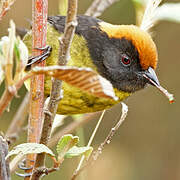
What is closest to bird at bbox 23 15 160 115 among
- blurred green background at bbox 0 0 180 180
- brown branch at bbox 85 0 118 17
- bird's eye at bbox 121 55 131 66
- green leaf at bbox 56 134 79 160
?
bird's eye at bbox 121 55 131 66

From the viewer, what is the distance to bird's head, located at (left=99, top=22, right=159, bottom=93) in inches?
84.6

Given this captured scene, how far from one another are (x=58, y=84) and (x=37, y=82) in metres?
0.25

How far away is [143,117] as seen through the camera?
4.98 m

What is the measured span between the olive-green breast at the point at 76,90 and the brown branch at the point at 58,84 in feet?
3.36

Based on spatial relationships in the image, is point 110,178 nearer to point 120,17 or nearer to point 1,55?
point 120,17

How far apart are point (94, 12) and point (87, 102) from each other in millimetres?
504

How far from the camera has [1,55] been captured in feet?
2.63

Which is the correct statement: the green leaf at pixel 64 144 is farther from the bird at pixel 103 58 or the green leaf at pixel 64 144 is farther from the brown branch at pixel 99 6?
the brown branch at pixel 99 6

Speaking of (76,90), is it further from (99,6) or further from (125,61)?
(99,6)

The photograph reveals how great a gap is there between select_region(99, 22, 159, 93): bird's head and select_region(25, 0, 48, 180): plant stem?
0.96m

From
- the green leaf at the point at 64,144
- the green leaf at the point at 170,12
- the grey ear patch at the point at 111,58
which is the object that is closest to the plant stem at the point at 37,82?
the green leaf at the point at 64,144

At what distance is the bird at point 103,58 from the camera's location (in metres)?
2.15

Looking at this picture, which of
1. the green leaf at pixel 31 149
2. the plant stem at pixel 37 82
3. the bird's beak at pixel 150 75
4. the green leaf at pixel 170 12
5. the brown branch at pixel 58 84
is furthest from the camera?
the bird's beak at pixel 150 75

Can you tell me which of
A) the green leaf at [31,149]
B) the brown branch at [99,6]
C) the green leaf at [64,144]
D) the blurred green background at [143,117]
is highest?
the brown branch at [99,6]
